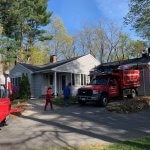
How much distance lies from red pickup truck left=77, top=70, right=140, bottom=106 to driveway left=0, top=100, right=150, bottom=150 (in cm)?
215

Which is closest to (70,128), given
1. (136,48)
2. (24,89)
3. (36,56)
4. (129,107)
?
(129,107)

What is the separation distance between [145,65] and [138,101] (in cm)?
797

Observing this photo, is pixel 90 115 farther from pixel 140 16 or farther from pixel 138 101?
pixel 140 16

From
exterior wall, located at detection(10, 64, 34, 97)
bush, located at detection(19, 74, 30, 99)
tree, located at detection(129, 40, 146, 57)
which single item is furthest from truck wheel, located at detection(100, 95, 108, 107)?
tree, located at detection(129, 40, 146, 57)

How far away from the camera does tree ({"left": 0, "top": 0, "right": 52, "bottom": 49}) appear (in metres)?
44.5

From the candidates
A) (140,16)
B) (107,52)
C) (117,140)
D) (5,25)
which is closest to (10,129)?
(117,140)

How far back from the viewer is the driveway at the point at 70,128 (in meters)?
12.3

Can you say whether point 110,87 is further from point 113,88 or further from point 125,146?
point 125,146

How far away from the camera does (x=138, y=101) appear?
2342cm

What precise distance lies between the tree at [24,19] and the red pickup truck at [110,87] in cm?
2240

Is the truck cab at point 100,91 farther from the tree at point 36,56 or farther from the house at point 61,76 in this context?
the tree at point 36,56

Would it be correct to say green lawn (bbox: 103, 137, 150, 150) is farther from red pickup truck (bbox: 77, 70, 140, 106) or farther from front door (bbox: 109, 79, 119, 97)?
front door (bbox: 109, 79, 119, 97)

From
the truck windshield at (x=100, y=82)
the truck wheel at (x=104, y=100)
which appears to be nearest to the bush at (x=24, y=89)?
the truck windshield at (x=100, y=82)

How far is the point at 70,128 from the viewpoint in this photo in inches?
605
